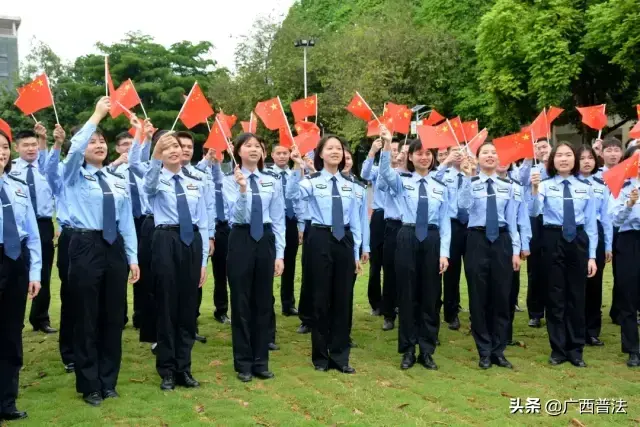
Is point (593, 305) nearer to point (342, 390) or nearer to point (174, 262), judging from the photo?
point (342, 390)

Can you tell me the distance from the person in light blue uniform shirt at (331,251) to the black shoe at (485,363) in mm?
1161

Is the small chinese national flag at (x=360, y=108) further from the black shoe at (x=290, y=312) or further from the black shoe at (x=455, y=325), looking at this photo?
the black shoe at (x=290, y=312)

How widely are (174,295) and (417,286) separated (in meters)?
2.15

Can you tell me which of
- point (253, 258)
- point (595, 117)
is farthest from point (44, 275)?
point (595, 117)

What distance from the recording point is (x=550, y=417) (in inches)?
207

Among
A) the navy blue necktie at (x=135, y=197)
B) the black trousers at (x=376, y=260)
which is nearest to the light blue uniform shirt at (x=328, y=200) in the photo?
the navy blue necktie at (x=135, y=197)

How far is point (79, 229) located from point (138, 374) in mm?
1581

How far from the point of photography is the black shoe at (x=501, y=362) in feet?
21.8

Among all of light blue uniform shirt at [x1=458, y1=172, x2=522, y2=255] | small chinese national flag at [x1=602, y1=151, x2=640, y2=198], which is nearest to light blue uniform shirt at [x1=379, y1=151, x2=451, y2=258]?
light blue uniform shirt at [x1=458, y1=172, x2=522, y2=255]

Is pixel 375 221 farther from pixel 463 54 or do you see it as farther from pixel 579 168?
pixel 463 54

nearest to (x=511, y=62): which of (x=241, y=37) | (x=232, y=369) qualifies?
(x=241, y=37)

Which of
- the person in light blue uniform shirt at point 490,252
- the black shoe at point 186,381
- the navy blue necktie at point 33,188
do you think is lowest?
the black shoe at point 186,381

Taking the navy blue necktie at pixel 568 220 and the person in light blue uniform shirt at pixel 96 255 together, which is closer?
the person in light blue uniform shirt at pixel 96 255

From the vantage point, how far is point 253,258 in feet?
20.0
